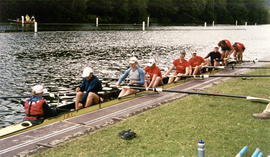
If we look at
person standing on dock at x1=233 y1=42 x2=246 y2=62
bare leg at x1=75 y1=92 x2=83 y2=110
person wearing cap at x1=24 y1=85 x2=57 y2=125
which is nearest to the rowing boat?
bare leg at x1=75 y1=92 x2=83 y2=110

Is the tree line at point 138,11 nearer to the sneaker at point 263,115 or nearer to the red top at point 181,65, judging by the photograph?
the red top at point 181,65

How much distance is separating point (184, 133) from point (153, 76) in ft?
20.5

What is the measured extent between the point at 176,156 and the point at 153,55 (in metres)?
32.2

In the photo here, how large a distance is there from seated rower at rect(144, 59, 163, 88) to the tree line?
2210 inches

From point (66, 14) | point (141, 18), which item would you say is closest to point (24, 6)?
point (66, 14)

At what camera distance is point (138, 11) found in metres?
108

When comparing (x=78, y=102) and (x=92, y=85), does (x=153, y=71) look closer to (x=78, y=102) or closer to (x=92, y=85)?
(x=92, y=85)

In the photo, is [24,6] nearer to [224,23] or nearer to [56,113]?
[56,113]

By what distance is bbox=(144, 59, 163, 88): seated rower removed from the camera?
585 inches

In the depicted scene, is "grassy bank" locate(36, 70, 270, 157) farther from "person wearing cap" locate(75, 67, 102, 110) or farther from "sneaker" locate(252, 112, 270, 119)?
"person wearing cap" locate(75, 67, 102, 110)

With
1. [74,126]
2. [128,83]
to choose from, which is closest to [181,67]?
[128,83]

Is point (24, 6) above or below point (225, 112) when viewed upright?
above

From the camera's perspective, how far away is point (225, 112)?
432 inches

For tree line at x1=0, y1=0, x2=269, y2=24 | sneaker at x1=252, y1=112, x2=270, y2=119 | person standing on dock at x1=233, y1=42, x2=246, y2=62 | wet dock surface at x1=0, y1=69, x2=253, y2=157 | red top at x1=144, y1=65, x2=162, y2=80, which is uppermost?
tree line at x1=0, y1=0, x2=269, y2=24
